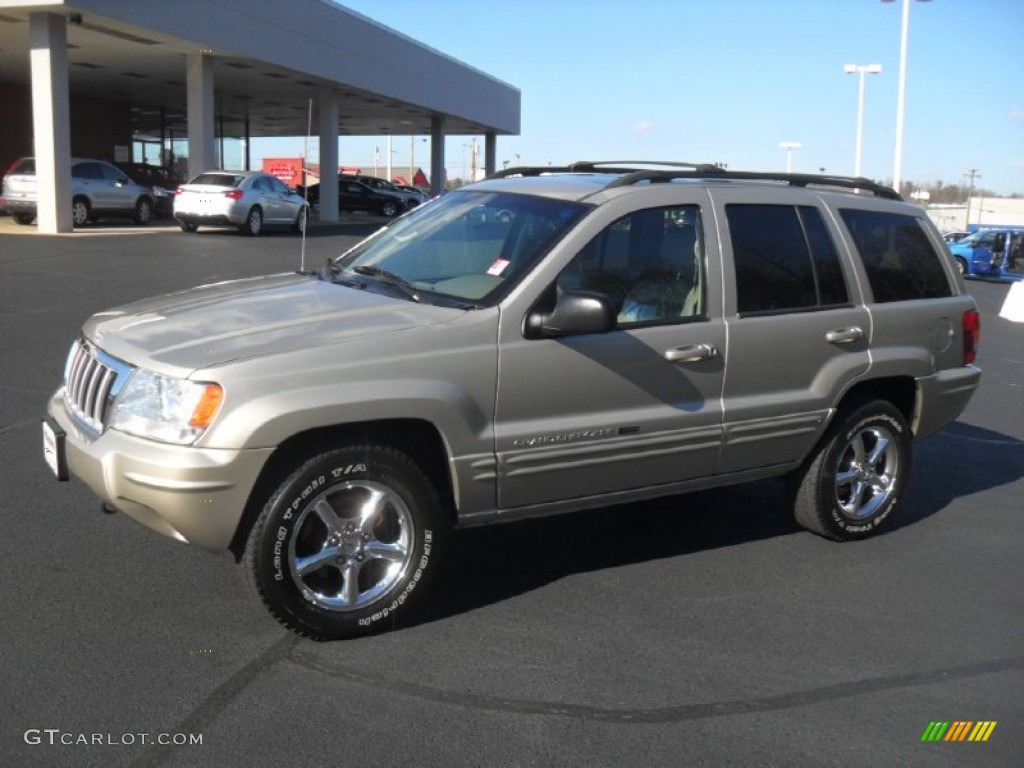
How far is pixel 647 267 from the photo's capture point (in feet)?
15.5

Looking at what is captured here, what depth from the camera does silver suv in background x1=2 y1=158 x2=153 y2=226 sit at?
23.5 metres

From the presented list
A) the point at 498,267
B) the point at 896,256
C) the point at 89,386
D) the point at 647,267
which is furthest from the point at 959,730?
the point at 89,386

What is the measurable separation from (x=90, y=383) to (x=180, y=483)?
0.84 metres

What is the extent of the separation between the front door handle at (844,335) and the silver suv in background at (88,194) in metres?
21.9

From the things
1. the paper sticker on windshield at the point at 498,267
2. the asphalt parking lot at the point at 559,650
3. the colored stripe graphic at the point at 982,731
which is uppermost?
the paper sticker on windshield at the point at 498,267

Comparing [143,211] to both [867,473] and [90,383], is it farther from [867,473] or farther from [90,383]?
[867,473]

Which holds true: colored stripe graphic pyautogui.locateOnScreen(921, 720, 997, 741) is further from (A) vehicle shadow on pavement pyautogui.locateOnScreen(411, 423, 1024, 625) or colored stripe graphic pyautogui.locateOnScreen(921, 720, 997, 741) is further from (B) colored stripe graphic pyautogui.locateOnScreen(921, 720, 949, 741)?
(A) vehicle shadow on pavement pyautogui.locateOnScreen(411, 423, 1024, 625)

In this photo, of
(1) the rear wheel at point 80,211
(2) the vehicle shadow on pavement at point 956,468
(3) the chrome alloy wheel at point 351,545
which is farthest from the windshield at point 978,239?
(3) the chrome alloy wheel at point 351,545

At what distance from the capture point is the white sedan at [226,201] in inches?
945

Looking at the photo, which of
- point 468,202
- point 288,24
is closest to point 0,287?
point 468,202

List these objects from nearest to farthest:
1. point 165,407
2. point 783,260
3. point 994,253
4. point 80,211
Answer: point 165,407
point 783,260
point 80,211
point 994,253

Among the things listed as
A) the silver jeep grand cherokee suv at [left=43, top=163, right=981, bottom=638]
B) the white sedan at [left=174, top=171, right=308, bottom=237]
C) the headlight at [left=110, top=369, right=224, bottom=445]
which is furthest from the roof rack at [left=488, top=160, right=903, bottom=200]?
the white sedan at [left=174, top=171, right=308, bottom=237]

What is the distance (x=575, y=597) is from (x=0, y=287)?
11500 millimetres

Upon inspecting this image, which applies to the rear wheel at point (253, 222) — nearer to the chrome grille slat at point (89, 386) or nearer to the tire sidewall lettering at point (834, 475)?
the chrome grille slat at point (89, 386)
